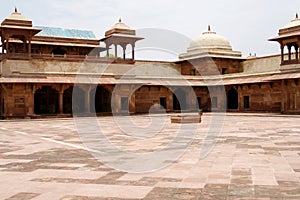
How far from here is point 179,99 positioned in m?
31.9

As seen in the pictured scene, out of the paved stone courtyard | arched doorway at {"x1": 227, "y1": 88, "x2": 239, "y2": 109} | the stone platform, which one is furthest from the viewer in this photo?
arched doorway at {"x1": 227, "y1": 88, "x2": 239, "y2": 109}

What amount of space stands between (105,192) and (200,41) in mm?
31676

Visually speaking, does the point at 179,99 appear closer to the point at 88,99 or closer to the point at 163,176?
the point at 88,99

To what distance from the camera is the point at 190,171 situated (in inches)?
233

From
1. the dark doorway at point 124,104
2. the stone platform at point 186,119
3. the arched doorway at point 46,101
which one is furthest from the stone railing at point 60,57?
the stone platform at point 186,119

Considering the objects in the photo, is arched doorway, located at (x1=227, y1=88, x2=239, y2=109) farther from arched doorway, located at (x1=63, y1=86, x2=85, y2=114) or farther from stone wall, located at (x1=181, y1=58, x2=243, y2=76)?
arched doorway, located at (x1=63, y1=86, x2=85, y2=114)

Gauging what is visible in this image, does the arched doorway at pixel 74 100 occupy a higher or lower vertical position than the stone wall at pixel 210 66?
lower

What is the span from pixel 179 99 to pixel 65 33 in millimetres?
10708

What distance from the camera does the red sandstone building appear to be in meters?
24.1

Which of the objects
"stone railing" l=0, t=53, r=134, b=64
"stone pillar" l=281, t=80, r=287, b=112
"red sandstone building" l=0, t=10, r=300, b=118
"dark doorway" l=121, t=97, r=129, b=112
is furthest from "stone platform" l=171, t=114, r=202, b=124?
"stone railing" l=0, t=53, r=134, b=64

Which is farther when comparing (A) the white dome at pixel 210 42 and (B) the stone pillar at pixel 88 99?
(A) the white dome at pixel 210 42

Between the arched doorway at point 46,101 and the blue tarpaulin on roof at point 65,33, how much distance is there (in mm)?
4987

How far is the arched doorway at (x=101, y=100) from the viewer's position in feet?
92.4

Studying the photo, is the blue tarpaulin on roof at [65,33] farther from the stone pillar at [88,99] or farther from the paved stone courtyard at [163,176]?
the paved stone courtyard at [163,176]
